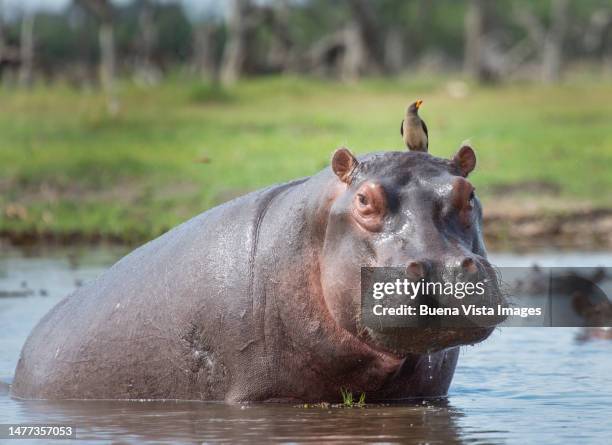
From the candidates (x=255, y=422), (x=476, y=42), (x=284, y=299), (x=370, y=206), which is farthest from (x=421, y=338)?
(x=476, y=42)

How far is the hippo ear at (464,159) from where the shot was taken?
5.27 metres

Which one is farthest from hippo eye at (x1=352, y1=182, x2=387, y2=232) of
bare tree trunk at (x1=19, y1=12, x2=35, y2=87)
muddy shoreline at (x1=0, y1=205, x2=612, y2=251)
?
bare tree trunk at (x1=19, y1=12, x2=35, y2=87)

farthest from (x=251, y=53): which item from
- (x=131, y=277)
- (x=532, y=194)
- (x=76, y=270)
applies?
(x=131, y=277)

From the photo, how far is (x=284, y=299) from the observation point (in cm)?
540

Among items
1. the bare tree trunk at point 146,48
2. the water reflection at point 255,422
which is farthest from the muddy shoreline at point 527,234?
the bare tree trunk at point 146,48

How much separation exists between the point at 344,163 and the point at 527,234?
8150mm

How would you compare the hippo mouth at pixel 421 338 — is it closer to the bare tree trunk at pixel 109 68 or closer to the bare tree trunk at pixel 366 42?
the bare tree trunk at pixel 109 68

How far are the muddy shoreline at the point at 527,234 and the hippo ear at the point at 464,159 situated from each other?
7232 mm

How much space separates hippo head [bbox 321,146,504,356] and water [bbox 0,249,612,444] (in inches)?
15.1

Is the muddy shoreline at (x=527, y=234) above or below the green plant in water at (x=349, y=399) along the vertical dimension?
above

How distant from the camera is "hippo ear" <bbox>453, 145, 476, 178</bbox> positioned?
5.27m

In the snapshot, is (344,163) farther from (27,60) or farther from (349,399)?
(27,60)

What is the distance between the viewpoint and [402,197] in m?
5.09

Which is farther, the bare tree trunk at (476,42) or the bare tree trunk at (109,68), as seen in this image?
the bare tree trunk at (476,42)
